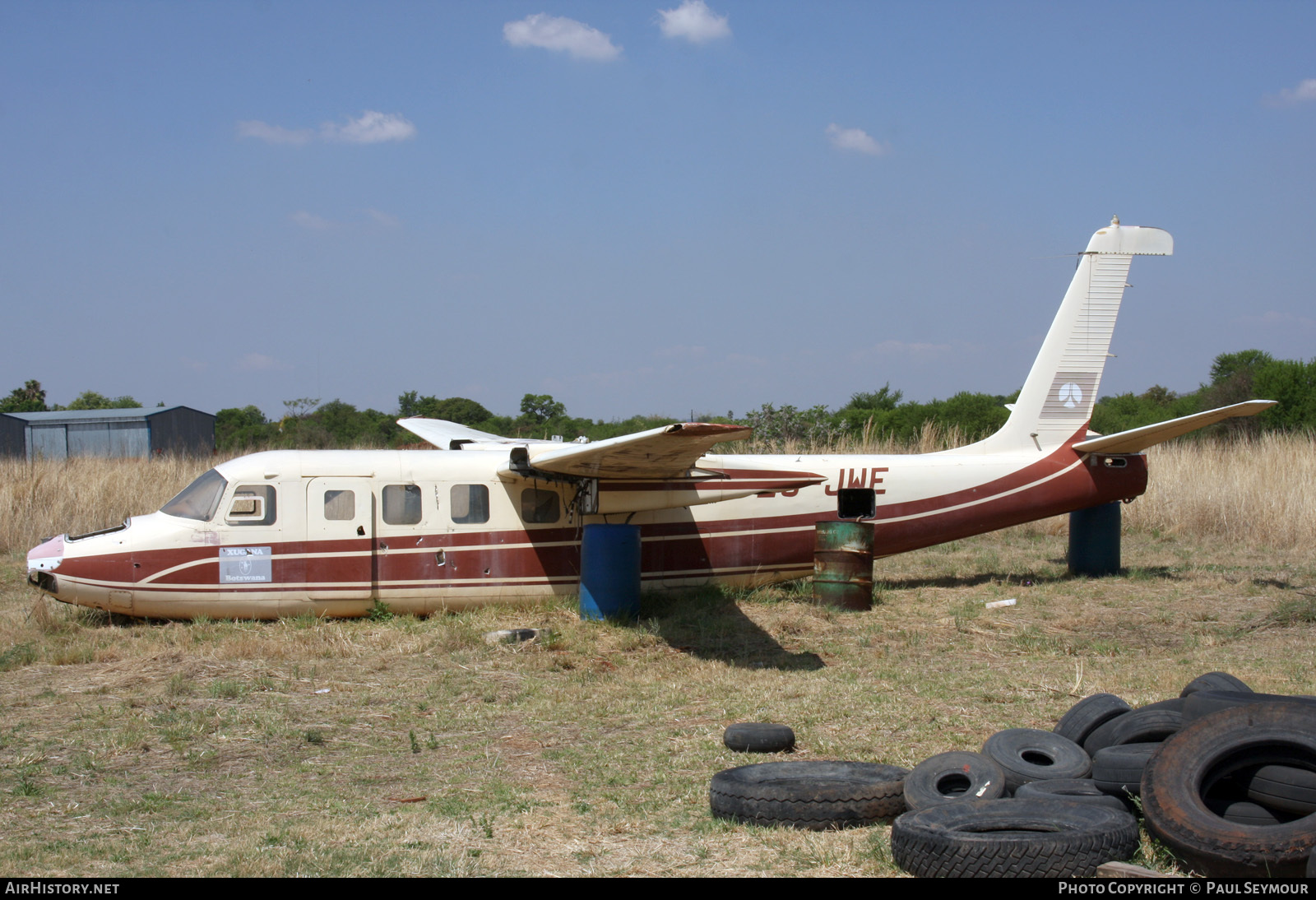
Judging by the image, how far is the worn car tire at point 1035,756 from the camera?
5.54 metres

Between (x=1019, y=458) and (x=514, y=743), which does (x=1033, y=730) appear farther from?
(x=1019, y=458)

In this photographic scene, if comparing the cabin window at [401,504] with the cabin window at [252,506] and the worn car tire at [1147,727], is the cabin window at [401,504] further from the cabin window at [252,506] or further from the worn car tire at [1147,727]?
the worn car tire at [1147,727]

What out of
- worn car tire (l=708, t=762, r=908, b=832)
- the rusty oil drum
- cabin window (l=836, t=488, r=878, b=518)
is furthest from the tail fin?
worn car tire (l=708, t=762, r=908, b=832)

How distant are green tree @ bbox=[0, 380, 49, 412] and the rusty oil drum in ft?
232

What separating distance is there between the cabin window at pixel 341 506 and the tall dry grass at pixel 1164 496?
10980 mm

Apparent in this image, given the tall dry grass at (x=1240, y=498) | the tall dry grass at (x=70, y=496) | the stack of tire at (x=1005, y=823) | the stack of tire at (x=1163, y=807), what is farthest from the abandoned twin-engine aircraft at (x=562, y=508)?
the tall dry grass at (x=70, y=496)

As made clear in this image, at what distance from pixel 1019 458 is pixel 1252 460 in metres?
11.3

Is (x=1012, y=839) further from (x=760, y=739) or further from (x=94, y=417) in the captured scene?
(x=94, y=417)

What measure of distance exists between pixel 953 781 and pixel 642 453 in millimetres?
5973

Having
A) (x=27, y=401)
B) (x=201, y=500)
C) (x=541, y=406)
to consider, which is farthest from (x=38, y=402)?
(x=201, y=500)

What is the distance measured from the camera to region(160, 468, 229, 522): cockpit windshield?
453 inches

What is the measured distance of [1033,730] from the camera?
602 centimetres

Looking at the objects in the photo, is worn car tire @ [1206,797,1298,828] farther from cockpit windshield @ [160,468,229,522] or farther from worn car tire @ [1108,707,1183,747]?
cockpit windshield @ [160,468,229,522]

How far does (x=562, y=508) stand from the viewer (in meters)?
12.5
